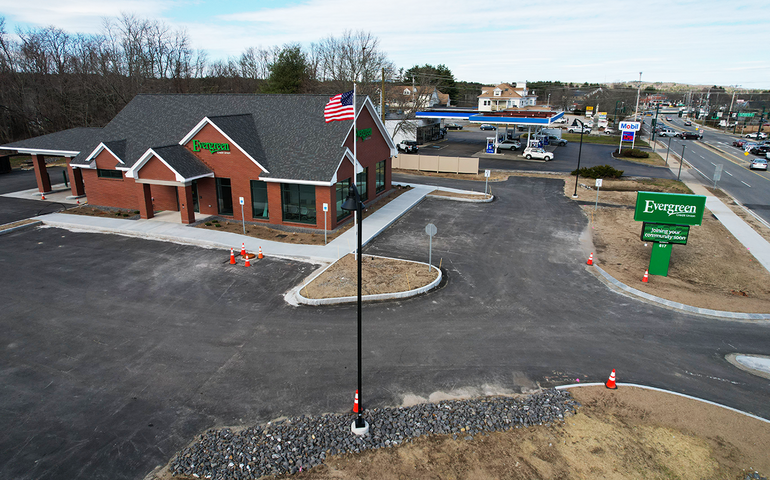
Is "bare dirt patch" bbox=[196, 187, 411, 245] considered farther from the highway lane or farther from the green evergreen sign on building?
the highway lane

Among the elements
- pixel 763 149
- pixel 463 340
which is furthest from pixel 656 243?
pixel 763 149

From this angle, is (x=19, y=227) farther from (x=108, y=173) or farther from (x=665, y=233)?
(x=665, y=233)

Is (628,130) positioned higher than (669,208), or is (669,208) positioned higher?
(628,130)

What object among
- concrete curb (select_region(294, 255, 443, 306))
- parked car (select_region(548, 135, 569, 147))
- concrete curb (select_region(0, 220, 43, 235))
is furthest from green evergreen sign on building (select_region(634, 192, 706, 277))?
parked car (select_region(548, 135, 569, 147))

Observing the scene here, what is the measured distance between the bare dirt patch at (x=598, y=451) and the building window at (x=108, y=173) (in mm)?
26926

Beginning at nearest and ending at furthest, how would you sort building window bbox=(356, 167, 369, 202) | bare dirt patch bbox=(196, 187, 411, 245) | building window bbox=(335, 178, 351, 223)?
1. bare dirt patch bbox=(196, 187, 411, 245)
2. building window bbox=(335, 178, 351, 223)
3. building window bbox=(356, 167, 369, 202)

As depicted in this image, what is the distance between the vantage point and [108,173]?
2930 cm

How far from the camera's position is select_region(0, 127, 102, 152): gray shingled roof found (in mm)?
31297

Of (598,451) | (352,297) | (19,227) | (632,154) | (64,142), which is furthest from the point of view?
(632,154)

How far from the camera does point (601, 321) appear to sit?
→ 16.2 meters

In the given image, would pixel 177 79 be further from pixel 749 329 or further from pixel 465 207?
pixel 749 329

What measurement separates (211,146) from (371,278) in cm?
1439

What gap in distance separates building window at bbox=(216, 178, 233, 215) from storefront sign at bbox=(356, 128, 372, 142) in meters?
8.76

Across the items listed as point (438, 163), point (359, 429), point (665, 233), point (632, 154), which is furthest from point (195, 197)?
point (632, 154)
